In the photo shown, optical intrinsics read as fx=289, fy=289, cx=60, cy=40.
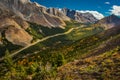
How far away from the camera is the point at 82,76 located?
6272 centimetres

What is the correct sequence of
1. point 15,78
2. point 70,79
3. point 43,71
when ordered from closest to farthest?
point 70,79
point 43,71
point 15,78

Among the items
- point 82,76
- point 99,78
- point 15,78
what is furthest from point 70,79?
point 15,78

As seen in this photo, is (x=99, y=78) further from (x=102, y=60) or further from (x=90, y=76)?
(x=102, y=60)

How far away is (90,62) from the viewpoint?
7181 centimetres

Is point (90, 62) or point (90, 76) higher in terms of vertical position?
point (90, 62)

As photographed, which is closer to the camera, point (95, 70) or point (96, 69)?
point (95, 70)

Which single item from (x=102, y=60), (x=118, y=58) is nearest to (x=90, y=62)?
(x=102, y=60)

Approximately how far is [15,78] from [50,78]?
18893 mm

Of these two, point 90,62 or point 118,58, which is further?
point 90,62

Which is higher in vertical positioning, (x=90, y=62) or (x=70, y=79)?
(x=90, y=62)

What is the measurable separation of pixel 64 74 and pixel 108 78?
12.3 m

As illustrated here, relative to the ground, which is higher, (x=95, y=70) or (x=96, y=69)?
(x=96, y=69)

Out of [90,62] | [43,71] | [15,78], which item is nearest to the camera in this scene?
[43,71]

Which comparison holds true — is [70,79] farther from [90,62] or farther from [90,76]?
[90,62]
